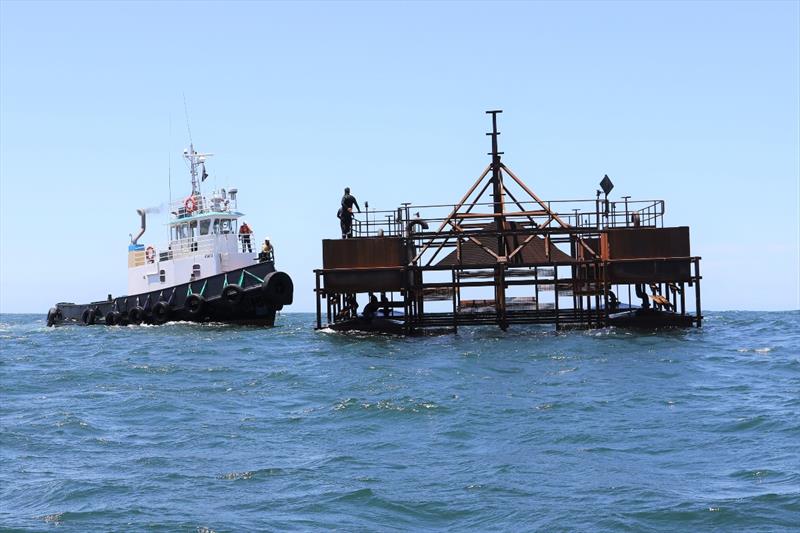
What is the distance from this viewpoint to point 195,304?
4166 centimetres

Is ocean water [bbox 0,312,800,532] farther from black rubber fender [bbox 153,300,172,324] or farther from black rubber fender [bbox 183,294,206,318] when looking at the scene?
black rubber fender [bbox 153,300,172,324]

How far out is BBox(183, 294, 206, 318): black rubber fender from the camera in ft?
136

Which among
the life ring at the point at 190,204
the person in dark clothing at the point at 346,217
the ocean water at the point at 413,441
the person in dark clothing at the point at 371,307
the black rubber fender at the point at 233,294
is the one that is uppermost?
the life ring at the point at 190,204

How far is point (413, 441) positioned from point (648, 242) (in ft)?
57.3

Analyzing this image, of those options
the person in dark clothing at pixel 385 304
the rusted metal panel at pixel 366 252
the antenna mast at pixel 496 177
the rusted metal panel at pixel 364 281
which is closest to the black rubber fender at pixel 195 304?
the person in dark clothing at pixel 385 304

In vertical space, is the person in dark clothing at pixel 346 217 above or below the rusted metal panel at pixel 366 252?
above

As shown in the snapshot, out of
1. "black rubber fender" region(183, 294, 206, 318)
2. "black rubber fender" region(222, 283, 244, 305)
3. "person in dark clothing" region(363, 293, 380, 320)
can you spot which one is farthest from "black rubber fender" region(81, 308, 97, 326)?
"person in dark clothing" region(363, 293, 380, 320)

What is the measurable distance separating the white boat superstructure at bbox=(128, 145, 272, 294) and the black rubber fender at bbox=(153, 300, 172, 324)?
1.54 metres

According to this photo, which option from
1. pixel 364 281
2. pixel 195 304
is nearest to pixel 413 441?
pixel 364 281

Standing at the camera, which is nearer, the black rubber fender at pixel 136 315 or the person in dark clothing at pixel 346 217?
the person in dark clothing at pixel 346 217

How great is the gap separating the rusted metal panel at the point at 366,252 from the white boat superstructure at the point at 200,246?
1163 centimetres

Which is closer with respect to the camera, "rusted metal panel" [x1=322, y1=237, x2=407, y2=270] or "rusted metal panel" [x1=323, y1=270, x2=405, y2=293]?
"rusted metal panel" [x1=323, y1=270, x2=405, y2=293]

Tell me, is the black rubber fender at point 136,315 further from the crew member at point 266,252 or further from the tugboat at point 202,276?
the crew member at point 266,252

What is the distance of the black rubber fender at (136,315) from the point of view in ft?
146
